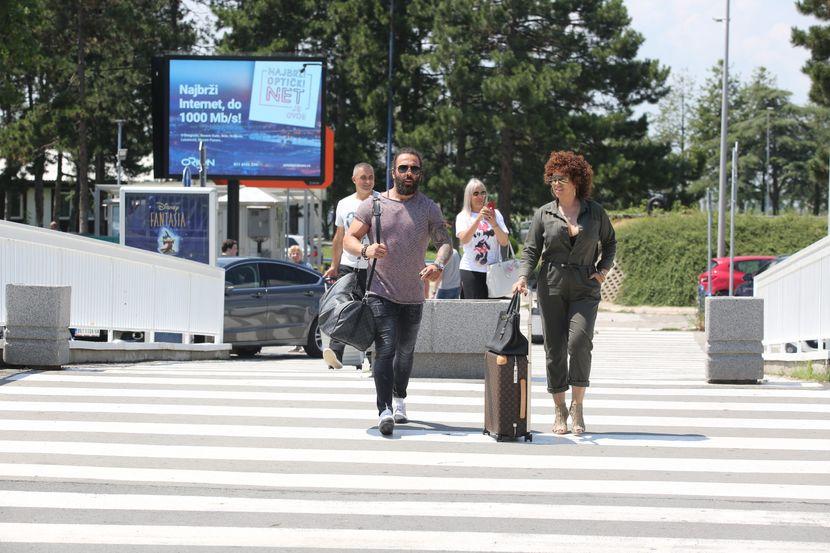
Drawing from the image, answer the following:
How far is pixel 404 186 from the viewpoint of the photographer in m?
8.33

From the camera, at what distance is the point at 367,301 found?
8.41m

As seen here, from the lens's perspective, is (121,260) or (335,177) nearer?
(121,260)

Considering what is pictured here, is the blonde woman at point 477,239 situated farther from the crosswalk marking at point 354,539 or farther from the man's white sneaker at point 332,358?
the crosswalk marking at point 354,539

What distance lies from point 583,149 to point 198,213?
32111mm

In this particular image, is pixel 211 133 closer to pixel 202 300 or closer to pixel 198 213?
pixel 198 213

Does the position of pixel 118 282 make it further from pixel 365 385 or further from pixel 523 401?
pixel 523 401

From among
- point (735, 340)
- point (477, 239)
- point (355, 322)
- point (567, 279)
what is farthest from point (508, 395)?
point (477, 239)

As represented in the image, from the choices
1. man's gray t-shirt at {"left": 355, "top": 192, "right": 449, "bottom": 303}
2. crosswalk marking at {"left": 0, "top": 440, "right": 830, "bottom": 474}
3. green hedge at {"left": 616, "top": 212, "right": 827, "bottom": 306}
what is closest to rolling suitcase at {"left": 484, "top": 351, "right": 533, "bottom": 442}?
crosswalk marking at {"left": 0, "top": 440, "right": 830, "bottom": 474}

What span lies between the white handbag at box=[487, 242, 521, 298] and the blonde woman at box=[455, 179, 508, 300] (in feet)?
0.89

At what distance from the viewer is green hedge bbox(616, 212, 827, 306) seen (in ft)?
132

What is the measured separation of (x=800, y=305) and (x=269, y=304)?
7.55 meters

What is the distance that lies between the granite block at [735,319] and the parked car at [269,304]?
8.31 metres

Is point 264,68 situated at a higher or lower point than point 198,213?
higher

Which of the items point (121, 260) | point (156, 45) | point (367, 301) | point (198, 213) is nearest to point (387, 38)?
point (156, 45)
